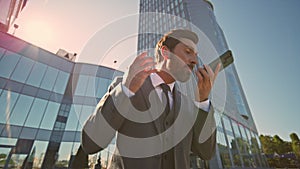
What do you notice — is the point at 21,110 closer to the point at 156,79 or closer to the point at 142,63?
the point at 156,79

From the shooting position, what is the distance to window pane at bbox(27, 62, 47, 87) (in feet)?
35.4

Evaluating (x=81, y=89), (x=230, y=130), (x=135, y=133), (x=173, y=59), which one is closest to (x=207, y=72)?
(x=173, y=59)

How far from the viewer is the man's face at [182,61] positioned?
0.85 m

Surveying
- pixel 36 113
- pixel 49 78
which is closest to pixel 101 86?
pixel 49 78

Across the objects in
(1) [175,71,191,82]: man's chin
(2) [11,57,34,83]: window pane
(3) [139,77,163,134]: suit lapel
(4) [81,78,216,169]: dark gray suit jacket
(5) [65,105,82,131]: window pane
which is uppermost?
(2) [11,57,34,83]: window pane

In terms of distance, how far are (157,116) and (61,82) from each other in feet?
45.4

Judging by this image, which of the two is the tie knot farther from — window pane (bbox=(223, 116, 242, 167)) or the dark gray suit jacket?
window pane (bbox=(223, 116, 242, 167))

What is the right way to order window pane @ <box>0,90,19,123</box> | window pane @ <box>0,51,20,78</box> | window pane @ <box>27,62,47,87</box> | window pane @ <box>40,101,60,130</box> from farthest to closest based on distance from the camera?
window pane @ <box>27,62,47,87</box>
window pane @ <box>40,101,60,130</box>
window pane @ <box>0,51,20,78</box>
window pane @ <box>0,90,19,123</box>

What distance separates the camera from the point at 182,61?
86 centimetres

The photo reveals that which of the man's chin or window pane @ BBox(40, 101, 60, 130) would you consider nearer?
the man's chin

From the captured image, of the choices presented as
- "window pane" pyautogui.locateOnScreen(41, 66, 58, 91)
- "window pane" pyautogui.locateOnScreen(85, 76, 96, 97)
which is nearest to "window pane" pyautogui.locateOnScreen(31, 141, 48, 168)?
"window pane" pyautogui.locateOnScreen(41, 66, 58, 91)

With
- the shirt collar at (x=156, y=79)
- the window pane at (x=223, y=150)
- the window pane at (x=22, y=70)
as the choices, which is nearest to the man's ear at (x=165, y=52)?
the shirt collar at (x=156, y=79)

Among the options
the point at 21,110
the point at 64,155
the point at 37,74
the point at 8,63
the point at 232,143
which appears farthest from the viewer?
the point at 37,74

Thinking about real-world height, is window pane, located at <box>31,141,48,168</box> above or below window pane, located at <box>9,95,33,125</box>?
below
